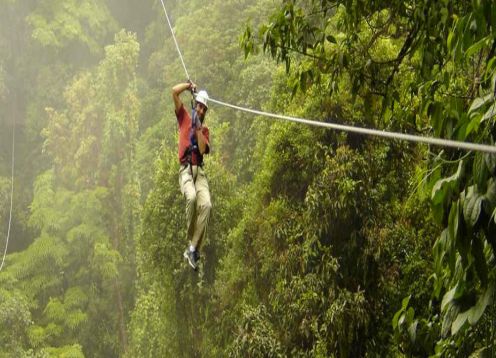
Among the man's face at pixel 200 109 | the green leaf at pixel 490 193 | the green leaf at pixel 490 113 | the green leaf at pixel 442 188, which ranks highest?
the green leaf at pixel 490 113

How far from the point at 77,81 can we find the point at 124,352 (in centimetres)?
654

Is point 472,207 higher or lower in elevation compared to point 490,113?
lower

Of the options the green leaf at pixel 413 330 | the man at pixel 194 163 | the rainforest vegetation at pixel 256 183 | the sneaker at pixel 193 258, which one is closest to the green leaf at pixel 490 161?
the rainforest vegetation at pixel 256 183

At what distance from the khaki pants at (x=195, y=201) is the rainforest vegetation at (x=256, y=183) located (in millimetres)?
682

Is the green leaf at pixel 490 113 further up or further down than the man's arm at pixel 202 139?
further up

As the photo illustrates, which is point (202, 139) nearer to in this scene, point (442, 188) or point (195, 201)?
point (195, 201)

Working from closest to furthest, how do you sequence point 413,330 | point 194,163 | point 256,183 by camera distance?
point 413,330 < point 194,163 < point 256,183

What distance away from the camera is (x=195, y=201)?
3.61 meters

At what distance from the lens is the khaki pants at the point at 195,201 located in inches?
140

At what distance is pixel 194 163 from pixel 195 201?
18cm

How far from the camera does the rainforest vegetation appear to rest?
1874 millimetres

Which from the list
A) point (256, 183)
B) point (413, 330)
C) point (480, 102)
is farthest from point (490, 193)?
point (256, 183)

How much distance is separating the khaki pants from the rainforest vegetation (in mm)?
682

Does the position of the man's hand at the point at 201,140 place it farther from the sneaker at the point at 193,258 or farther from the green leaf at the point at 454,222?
the green leaf at the point at 454,222
